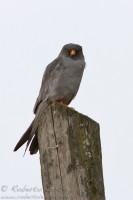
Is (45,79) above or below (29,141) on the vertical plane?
above

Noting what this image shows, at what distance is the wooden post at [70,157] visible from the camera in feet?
10.1

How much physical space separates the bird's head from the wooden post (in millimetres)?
3517

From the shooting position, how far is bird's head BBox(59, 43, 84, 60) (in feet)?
22.4

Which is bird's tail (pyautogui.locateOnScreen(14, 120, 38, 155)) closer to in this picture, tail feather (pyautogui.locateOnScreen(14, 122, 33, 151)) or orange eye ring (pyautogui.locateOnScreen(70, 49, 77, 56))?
tail feather (pyautogui.locateOnScreen(14, 122, 33, 151))

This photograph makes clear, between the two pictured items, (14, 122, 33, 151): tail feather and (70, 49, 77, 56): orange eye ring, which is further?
(70, 49, 77, 56): orange eye ring

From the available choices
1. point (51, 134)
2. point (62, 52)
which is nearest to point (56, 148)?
point (51, 134)

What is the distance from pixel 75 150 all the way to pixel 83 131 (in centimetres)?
15

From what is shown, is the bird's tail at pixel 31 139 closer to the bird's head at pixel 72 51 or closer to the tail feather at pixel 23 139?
the tail feather at pixel 23 139

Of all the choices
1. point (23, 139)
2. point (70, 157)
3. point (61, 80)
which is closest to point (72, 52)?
point (61, 80)

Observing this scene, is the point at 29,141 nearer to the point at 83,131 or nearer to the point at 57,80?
the point at 83,131

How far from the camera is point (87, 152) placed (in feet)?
10.3

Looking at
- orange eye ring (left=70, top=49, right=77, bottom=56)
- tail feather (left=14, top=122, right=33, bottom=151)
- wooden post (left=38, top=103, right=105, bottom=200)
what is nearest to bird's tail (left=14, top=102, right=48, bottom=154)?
tail feather (left=14, top=122, right=33, bottom=151)

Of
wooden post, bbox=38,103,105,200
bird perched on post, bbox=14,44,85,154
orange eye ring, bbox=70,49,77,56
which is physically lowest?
wooden post, bbox=38,103,105,200

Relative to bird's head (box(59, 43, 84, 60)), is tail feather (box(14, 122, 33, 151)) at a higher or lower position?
lower
